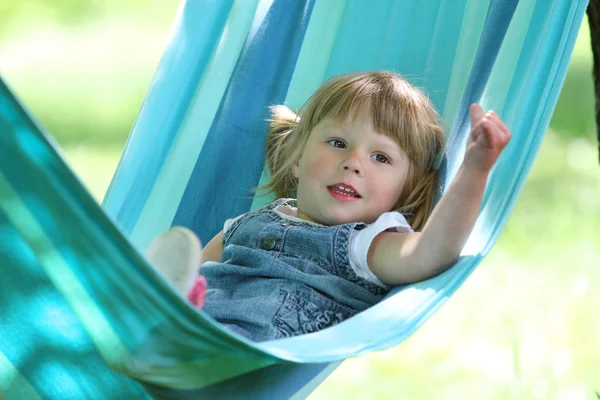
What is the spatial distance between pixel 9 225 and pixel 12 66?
443cm

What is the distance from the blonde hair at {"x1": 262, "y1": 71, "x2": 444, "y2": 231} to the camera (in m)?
1.88

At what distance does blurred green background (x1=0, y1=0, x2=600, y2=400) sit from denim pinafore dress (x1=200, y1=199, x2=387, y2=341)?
0.97 meters

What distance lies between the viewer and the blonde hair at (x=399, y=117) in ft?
6.18

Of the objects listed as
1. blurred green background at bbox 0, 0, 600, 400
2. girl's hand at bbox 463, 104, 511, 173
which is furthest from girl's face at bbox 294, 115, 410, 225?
blurred green background at bbox 0, 0, 600, 400

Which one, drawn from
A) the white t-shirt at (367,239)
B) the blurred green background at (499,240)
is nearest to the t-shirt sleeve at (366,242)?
the white t-shirt at (367,239)

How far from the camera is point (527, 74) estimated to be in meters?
1.83

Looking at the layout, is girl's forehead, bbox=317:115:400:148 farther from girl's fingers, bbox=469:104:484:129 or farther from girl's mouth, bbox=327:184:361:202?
girl's fingers, bbox=469:104:484:129

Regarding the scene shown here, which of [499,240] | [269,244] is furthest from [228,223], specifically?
[499,240]

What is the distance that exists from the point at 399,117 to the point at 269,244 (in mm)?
341


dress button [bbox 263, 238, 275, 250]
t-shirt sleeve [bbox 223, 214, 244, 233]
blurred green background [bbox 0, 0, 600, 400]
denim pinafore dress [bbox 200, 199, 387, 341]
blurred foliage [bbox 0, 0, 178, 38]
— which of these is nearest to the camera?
denim pinafore dress [bbox 200, 199, 387, 341]

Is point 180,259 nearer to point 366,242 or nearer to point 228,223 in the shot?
point 366,242

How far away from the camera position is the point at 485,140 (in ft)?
5.07

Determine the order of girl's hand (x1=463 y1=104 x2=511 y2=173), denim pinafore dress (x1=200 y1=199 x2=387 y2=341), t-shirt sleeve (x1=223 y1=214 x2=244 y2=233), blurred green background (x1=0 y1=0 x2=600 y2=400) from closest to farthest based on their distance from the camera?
girl's hand (x1=463 y1=104 x2=511 y2=173), denim pinafore dress (x1=200 y1=199 x2=387 y2=341), t-shirt sleeve (x1=223 y1=214 x2=244 y2=233), blurred green background (x1=0 y1=0 x2=600 y2=400)

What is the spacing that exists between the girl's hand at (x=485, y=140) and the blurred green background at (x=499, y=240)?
1233 mm
